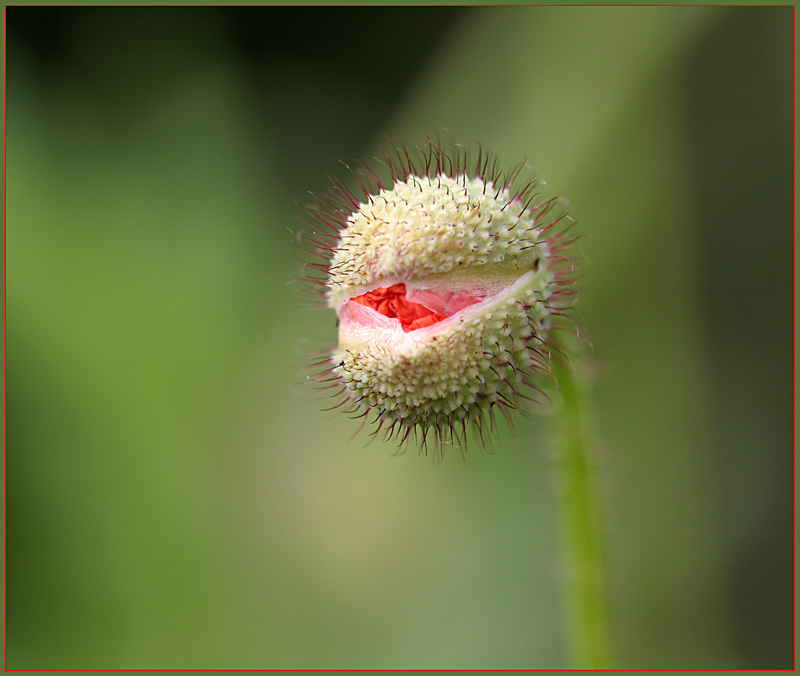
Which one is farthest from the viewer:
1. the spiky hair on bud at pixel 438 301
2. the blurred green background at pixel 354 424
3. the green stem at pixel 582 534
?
the blurred green background at pixel 354 424

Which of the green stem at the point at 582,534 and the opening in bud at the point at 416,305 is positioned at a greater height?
the opening in bud at the point at 416,305

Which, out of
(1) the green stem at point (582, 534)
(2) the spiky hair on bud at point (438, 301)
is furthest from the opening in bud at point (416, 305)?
(1) the green stem at point (582, 534)

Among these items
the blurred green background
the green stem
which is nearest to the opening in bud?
the green stem

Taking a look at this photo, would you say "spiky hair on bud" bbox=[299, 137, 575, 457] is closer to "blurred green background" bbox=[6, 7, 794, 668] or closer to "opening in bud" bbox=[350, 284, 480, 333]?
"opening in bud" bbox=[350, 284, 480, 333]

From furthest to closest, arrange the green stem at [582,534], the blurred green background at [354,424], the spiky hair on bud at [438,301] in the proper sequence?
1. the blurred green background at [354,424]
2. the green stem at [582,534]
3. the spiky hair on bud at [438,301]

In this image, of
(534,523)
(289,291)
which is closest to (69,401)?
(289,291)

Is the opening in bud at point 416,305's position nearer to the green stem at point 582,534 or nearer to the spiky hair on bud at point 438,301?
the spiky hair on bud at point 438,301

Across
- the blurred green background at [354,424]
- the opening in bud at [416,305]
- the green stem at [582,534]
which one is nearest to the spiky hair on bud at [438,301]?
the opening in bud at [416,305]

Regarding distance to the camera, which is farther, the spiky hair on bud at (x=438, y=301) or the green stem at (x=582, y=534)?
the green stem at (x=582, y=534)

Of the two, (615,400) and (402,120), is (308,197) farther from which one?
(615,400)
